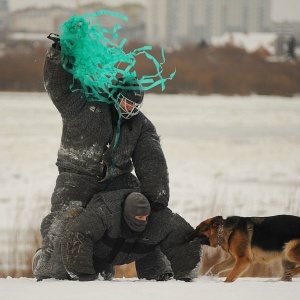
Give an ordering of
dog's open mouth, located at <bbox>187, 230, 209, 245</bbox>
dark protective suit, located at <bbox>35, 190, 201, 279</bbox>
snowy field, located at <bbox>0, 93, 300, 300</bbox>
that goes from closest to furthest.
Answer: snowy field, located at <bbox>0, 93, 300, 300</bbox> → dark protective suit, located at <bbox>35, 190, 201, 279</bbox> → dog's open mouth, located at <bbox>187, 230, 209, 245</bbox>

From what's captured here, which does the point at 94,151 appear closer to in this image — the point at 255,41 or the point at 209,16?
the point at 255,41

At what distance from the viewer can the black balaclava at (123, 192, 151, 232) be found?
17.2 ft

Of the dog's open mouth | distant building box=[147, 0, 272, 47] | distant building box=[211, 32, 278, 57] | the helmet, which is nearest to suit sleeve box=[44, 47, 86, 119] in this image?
the helmet

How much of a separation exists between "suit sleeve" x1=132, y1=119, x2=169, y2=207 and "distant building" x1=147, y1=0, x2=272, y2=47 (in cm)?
16118

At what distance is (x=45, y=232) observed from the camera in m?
5.57

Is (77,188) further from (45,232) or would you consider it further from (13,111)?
(13,111)

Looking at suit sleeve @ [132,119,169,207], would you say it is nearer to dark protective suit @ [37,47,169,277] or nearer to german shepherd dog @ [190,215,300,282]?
dark protective suit @ [37,47,169,277]

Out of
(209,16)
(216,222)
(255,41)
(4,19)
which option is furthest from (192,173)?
(209,16)

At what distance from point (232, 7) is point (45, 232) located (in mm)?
189402

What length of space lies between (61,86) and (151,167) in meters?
0.85

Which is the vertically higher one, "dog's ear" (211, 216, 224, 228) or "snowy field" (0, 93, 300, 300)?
"dog's ear" (211, 216, 224, 228)

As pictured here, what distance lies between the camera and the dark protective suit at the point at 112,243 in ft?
17.0

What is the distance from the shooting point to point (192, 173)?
16.5 meters

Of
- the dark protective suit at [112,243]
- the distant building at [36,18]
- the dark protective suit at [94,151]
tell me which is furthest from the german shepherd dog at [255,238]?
the distant building at [36,18]
